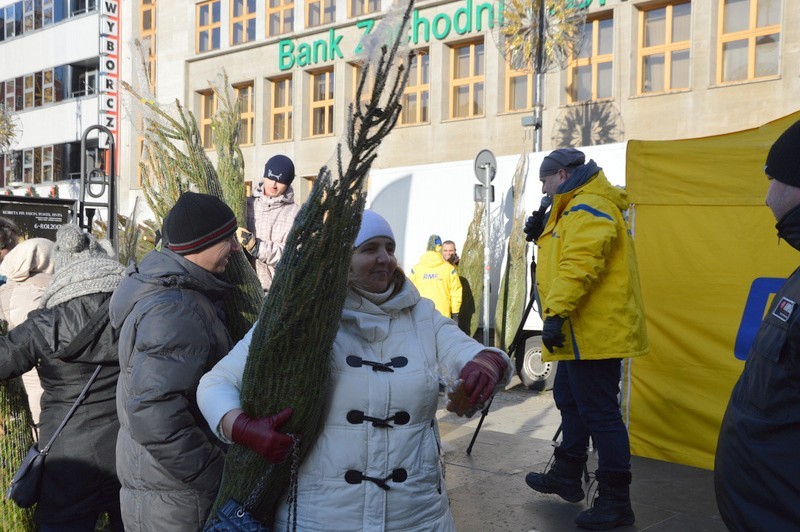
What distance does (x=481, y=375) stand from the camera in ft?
7.62

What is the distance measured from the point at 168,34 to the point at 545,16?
18.2 metres

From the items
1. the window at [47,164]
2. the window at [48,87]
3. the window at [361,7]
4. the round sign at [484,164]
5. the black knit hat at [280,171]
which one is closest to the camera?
the black knit hat at [280,171]

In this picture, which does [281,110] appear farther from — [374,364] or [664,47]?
[374,364]

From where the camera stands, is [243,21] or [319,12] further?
[243,21]

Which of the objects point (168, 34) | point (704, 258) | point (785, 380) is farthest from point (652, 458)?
point (168, 34)

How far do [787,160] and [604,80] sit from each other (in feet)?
60.5

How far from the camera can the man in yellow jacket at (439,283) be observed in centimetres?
1062

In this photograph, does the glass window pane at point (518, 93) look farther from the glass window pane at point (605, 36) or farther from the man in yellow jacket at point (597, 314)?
the man in yellow jacket at point (597, 314)

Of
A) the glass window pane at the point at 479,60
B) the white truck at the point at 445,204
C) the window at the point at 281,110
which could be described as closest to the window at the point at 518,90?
the glass window pane at the point at 479,60

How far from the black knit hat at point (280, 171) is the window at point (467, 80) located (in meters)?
17.4

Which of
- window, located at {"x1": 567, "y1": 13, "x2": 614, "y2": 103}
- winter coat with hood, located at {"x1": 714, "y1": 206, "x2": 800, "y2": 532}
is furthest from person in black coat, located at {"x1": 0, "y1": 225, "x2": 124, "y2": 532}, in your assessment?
window, located at {"x1": 567, "y1": 13, "x2": 614, "y2": 103}

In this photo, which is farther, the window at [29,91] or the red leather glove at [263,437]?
the window at [29,91]

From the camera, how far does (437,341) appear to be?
8.60ft

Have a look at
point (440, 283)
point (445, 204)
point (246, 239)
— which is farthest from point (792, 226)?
point (445, 204)
